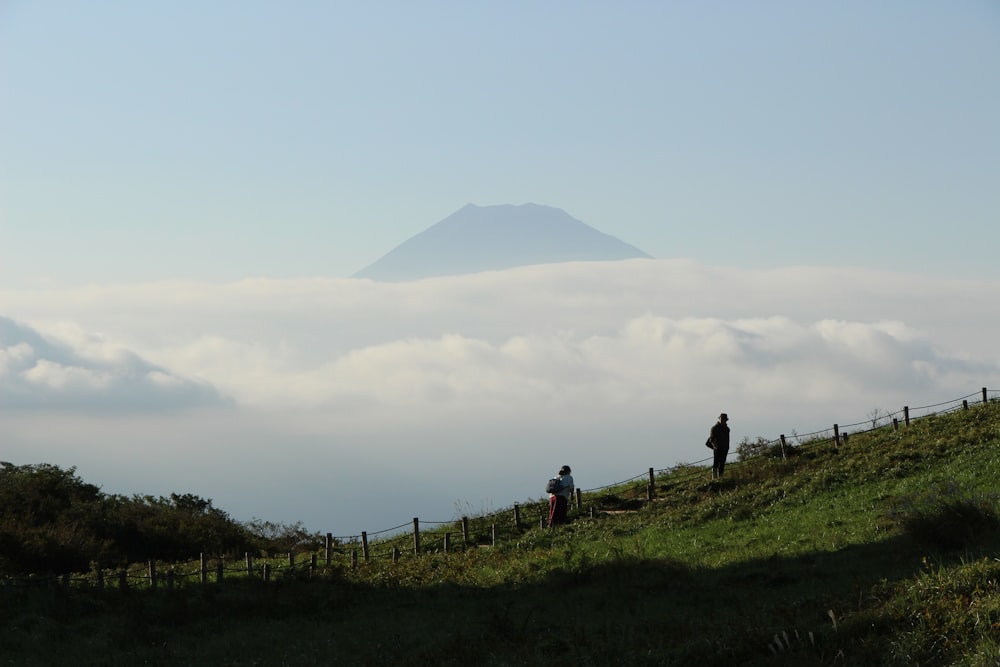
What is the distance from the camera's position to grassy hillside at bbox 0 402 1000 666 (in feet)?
52.5

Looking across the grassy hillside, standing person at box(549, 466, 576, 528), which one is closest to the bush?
the grassy hillside

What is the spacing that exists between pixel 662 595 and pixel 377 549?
18584 millimetres

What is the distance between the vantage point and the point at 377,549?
39.3 meters

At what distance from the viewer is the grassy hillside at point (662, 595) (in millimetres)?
15992

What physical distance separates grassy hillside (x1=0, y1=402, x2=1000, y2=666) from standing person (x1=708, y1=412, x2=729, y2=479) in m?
1.24

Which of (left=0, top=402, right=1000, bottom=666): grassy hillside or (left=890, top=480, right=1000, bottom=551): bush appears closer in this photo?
(left=0, top=402, right=1000, bottom=666): grassy hillside

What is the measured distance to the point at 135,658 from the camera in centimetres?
2067

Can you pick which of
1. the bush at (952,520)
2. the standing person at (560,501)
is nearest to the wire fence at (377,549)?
the standing person at (560,501)

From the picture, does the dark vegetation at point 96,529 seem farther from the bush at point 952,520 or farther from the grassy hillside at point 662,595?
the bush at point 952,520

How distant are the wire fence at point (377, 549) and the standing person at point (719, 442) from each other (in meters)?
2.77

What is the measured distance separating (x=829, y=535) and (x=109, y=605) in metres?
20.1

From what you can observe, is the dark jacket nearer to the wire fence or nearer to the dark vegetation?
the wire fence

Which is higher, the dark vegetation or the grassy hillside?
the dark vegetation

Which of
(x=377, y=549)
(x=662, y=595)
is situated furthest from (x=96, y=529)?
(x=662, y=595)
